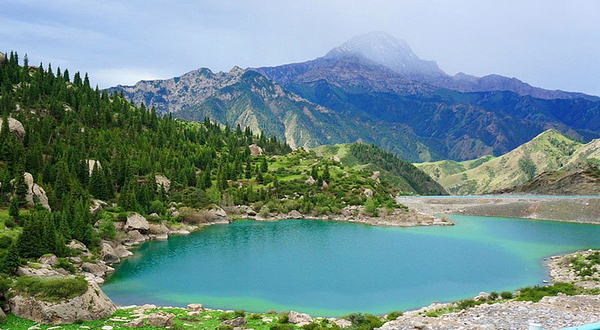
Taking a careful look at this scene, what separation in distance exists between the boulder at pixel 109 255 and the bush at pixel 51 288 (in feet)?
96.9

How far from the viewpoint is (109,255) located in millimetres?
62531

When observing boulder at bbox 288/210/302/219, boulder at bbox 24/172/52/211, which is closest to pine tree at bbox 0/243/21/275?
boulder at bbox 24/172/52/211

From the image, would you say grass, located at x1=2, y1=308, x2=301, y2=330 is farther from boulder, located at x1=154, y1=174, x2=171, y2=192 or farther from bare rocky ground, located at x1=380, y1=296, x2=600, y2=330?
boulder, located at x1=154, y1=174, x2=171, y2=192

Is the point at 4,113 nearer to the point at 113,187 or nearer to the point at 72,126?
the point at 72,126

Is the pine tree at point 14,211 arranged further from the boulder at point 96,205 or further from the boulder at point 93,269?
the boulder at point 96,205

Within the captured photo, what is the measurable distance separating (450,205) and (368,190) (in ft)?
123

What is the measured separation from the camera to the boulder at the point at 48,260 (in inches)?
1930

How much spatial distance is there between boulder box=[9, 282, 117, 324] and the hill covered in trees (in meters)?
21.0

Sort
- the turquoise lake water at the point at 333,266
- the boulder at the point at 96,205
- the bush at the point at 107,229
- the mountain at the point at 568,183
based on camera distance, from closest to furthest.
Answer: the turquoise lake water at the point at 333,266 → the bush at the point at 107,229 → the boulder at the point at 96,205 → the mountain at the point at 568,183

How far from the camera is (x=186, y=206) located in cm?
10494

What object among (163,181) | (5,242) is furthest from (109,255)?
(163,181)

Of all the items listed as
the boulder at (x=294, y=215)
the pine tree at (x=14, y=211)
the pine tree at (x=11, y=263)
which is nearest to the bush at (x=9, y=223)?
the pine tree at (x=14, y=211)

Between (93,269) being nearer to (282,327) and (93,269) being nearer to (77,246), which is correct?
(77,246)

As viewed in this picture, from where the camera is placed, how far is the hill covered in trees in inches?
2621
